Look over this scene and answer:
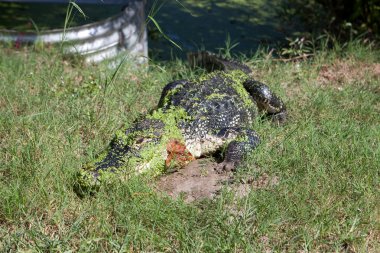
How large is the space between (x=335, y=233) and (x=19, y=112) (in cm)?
308

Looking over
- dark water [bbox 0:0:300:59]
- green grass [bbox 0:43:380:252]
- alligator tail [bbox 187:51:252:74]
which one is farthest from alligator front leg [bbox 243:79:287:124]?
dark water [bbox 0:0:300:59]

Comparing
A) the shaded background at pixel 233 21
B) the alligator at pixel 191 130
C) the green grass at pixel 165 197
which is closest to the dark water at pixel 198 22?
the shaded background at pixel 233 21

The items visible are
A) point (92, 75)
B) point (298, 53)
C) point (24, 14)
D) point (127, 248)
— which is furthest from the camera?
point (24, 14)

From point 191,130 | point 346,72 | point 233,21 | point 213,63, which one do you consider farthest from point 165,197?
point 233,21

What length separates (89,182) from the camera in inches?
138

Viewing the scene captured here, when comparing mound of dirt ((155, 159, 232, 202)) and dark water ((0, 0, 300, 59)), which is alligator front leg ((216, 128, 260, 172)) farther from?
dark water ((0, 0, 300, 59))

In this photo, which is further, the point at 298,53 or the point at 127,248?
the point at 298,53

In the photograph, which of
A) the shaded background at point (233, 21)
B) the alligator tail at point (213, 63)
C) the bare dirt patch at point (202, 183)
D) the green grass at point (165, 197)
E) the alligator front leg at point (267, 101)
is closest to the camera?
the green grass at point (165, 197)

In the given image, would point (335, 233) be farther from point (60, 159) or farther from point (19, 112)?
point (19, 112)

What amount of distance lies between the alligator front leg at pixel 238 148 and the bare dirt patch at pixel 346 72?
1952 mm

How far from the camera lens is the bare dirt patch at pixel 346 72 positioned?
5871 millimetres

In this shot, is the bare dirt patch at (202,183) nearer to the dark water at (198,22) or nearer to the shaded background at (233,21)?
the shaded background at (233,21)

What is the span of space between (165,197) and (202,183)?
1.32 feet

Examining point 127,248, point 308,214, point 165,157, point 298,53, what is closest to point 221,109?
point 165,157
